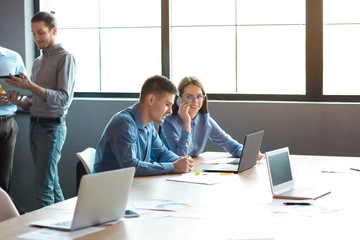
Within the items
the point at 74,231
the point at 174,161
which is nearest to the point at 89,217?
the point at 74,231

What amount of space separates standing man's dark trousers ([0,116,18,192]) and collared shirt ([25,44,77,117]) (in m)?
0.35

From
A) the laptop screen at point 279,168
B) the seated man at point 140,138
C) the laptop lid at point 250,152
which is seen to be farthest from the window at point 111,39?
the laptop screen at point 279,168

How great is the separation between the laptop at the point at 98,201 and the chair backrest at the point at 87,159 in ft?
4.22

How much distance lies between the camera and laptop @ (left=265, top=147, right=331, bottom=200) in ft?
8.84

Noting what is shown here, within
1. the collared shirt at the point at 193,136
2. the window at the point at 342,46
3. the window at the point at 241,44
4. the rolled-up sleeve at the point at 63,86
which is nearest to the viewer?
the collared shirt at the point at 193,136

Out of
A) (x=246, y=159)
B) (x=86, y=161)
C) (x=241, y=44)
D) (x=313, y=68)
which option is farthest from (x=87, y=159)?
(x=313, y=68)

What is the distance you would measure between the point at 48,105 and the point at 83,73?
130 centimetres

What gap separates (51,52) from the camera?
15.3ft

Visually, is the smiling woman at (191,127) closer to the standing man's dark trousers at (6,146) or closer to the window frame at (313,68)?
the window frame at (313,68)

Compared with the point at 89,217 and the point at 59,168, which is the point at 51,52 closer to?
the point at 59,168

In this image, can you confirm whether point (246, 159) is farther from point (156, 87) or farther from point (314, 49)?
point (314, 49)

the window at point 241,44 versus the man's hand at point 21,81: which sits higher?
the window at point 241,44

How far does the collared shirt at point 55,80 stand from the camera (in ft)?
14.9

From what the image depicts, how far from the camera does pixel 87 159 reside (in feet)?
11.8
